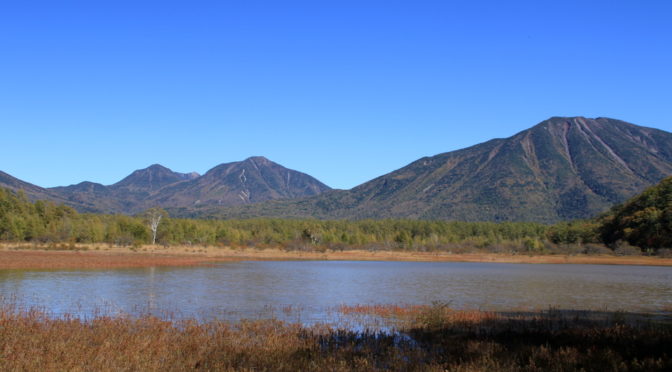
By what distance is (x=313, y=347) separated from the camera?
16.1m

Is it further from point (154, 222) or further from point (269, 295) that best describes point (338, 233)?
point (269, 295)

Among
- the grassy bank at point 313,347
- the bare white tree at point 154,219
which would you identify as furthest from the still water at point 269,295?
the bare white tree at point 154,219

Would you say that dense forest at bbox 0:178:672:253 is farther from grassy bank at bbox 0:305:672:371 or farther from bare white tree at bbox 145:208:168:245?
grassy bank at bbox 0:305:672:371

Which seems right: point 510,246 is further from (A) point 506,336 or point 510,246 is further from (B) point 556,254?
(A) point 506,336

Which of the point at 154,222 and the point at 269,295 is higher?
Answer: the point at 154,222

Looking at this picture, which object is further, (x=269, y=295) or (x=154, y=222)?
(x=154, y=222)

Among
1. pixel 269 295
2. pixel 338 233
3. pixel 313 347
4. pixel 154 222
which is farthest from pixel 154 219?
pixel 313 347

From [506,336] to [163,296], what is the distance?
826 inches

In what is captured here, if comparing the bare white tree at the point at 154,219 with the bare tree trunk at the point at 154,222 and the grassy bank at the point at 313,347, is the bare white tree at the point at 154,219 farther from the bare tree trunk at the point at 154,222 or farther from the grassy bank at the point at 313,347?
the grassy bank at the point at 313,347

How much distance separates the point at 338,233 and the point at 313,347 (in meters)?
156

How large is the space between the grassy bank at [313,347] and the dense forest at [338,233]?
9147 cm

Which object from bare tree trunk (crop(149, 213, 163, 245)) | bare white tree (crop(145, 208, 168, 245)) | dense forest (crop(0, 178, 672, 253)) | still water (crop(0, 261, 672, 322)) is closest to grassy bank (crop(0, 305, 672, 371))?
still water (crop(0, 261, 672, 322))

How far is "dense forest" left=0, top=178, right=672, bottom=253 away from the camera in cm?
10775

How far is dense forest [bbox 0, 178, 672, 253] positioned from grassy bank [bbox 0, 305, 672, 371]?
9147 cm
